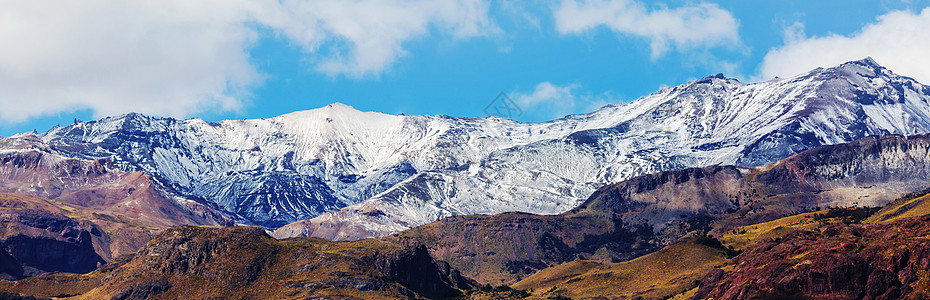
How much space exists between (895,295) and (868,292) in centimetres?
629

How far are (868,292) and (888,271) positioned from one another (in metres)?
6.09

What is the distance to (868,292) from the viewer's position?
7761 inches

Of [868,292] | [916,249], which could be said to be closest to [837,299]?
[868,292]

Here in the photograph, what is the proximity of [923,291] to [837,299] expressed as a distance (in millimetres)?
17666

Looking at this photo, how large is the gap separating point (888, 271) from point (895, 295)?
24.6 ft

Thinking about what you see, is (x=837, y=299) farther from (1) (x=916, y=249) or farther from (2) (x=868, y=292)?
(1) (x=916, y=249)

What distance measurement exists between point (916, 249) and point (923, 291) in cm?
1224

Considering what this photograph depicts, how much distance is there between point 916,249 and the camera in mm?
196250

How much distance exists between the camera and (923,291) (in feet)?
613

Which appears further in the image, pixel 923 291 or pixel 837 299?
pixel 837 299

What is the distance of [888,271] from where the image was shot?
19788 centimetres

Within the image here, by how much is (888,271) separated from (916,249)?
6.97 metres

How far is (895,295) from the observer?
192 m
